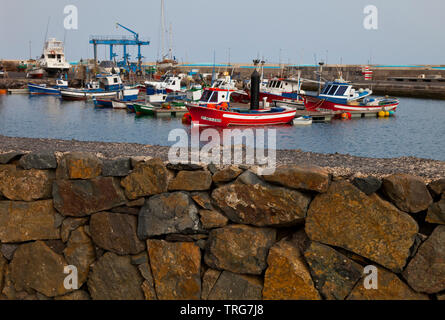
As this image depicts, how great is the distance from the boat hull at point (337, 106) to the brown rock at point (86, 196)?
40466 mm

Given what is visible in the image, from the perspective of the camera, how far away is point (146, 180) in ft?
18.9

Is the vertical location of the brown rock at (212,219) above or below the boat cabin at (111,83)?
below

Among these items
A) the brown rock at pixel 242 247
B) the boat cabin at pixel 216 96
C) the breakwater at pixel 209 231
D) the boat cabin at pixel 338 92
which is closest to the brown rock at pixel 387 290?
the breakwater at pixel 209 231

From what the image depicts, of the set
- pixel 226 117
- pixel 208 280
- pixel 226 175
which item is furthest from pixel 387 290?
pixel 226 117

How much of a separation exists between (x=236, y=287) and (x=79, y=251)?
2203 mm

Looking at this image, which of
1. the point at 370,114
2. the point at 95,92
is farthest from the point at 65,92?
the point at 370,114

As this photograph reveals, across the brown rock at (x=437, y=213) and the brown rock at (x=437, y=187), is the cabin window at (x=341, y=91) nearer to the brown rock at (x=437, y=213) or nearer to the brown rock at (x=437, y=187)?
the brown rock at (x=437, y=187)

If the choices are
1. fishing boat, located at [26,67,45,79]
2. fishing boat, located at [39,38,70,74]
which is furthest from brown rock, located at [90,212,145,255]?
fishing boat, located at [39,38,70,74]

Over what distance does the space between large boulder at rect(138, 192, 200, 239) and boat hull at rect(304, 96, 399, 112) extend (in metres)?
40.4

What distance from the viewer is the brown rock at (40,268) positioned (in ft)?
20.0

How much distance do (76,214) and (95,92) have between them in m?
54.6

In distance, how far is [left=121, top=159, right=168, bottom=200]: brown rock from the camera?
18.7ft
